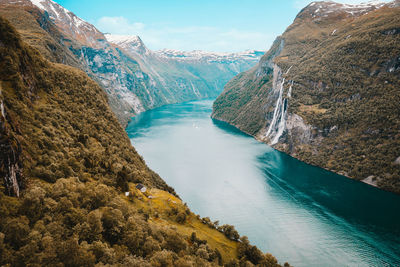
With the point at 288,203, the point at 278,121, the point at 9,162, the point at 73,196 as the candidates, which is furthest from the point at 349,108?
the point at 9,162

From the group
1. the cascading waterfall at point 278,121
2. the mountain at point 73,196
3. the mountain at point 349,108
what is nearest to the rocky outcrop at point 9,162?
the mountain at point 73,196

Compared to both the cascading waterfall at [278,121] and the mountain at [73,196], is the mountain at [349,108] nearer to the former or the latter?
the cascading waterfall at [278,121]

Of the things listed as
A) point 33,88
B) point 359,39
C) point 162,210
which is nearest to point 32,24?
point 33,88

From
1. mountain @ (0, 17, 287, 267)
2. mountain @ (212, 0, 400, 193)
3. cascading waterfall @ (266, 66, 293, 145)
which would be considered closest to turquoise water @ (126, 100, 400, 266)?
mountain @ (212, 0, 400, 193)

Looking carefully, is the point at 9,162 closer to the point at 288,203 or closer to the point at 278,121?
the point at 288,203

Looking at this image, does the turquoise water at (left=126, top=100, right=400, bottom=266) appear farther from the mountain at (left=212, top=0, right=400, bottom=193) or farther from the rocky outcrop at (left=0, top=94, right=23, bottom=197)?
the rocky outcrop at (left=0, top=94, right=23, bottom=197)
